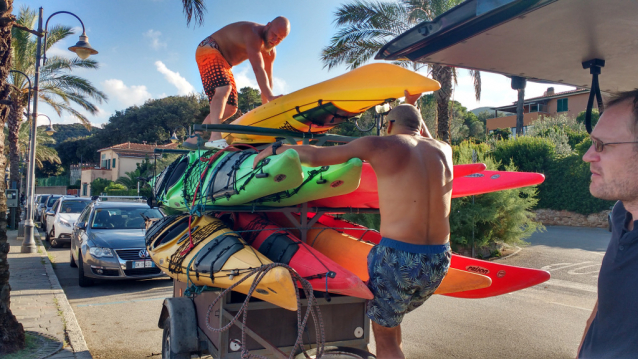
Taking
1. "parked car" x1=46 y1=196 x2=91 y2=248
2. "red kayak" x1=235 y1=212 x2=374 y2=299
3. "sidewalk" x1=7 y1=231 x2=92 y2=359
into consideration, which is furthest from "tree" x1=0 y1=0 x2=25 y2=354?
"parked car" x1=46 y1=196 x2=91 y2=248

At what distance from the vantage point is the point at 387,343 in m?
2.87

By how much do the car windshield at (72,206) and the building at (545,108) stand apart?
31.2m

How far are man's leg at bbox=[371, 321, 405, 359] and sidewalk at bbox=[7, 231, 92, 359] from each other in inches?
141

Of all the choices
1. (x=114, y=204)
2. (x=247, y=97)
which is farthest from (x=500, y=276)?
(x=247, y=97)

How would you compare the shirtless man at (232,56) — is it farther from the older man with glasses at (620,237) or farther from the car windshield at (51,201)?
the car windshield at (51,201)

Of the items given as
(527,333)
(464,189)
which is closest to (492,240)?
(527,333)

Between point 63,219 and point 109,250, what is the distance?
278 inches

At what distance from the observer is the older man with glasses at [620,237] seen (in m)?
1.67

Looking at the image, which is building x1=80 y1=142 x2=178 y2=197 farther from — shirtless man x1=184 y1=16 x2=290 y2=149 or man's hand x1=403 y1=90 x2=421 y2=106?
man's hand x1=403 y1=90 x2=421 y2=106

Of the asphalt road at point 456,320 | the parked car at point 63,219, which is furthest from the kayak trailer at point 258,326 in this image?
the parked car at point 63,219

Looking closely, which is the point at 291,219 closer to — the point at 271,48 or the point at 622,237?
the point at 271,48

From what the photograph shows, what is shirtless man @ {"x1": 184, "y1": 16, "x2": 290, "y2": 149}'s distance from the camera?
16.3ft

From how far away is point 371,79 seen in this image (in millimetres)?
3795

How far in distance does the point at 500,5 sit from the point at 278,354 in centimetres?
243
